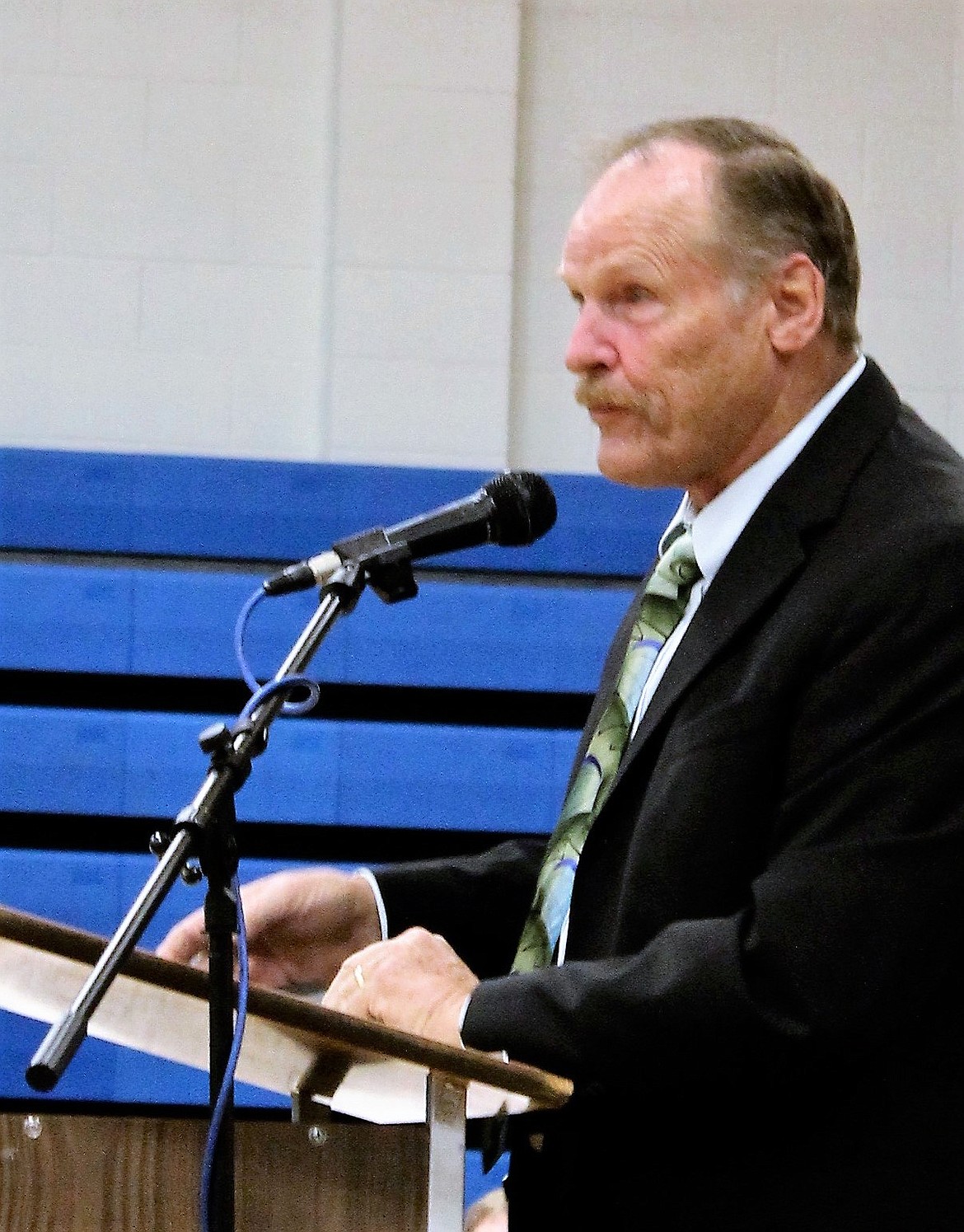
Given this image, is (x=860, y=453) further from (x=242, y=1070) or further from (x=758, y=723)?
(x=242, y=1070)

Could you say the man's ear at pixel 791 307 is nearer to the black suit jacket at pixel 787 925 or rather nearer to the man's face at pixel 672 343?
the man's face at pixel 672 343

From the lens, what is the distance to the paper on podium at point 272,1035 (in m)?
1.12

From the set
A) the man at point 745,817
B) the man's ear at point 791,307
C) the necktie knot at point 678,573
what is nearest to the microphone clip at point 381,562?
the man at point 745,817

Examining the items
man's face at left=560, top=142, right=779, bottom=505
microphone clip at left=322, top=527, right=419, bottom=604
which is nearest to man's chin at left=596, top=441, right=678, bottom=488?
man's face at left=560, top=142, right=779, bottom=505

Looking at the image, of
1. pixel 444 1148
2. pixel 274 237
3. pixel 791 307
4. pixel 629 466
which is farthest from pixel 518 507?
pixel 274 237

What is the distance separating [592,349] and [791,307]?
0.19 metres

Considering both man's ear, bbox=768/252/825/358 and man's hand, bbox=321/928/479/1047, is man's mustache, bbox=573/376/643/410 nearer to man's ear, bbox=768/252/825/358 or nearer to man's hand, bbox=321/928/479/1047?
man's ear, bbox=768/252/825/358

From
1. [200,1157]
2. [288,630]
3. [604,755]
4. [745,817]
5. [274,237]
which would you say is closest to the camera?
[200,1157]

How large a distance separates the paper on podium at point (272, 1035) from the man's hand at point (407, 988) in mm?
62

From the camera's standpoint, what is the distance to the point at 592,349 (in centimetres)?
165

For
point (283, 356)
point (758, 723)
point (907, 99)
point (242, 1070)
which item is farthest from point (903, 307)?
point (242, 1070)

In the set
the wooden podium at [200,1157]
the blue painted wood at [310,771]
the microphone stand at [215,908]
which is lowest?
the blue painted wood at [310,771]

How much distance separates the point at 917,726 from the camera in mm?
1367

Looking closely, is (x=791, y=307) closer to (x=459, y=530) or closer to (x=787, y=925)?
(x=459, y=530)
